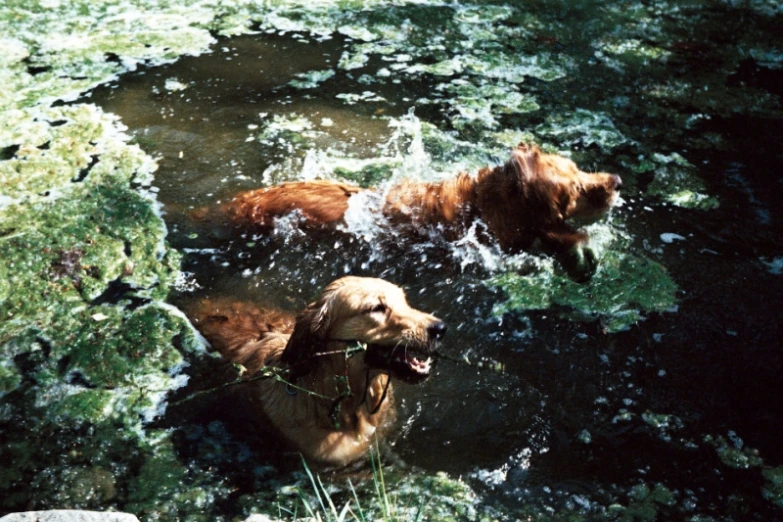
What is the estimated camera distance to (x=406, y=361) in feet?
13.6

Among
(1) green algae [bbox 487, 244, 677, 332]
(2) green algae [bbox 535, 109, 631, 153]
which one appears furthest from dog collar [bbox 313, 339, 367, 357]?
(2) green algae [bbox 535, 109, 631, 153]

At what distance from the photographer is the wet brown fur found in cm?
547

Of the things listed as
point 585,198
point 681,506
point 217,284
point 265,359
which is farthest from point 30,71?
point 681,506

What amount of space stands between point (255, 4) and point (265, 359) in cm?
640

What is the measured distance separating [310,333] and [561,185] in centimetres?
221

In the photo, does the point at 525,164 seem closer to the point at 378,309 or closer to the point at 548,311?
the point at 548,311

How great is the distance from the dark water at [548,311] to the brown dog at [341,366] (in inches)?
10.8

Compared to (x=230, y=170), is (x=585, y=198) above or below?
above

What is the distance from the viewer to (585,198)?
5.57m

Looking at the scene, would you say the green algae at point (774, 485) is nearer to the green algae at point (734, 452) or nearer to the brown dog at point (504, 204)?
the green algae at point (734, 452)

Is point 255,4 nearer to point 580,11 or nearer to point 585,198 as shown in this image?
point 580,11

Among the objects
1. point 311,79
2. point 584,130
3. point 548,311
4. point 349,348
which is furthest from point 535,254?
point 311,79

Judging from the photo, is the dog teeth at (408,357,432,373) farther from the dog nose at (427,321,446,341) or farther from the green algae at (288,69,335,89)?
the green algae at (288,69,335,89)

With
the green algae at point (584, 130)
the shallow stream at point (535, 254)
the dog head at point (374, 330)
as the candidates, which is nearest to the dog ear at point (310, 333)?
the dog head at point (374, 330)
